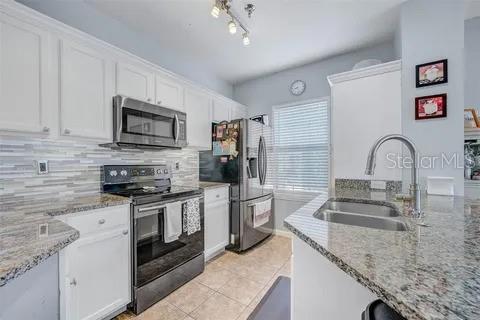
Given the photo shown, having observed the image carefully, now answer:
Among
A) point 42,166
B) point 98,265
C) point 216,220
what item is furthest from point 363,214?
point 42,166

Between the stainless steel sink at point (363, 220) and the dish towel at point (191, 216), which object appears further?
the dish towel at point (191, 216)

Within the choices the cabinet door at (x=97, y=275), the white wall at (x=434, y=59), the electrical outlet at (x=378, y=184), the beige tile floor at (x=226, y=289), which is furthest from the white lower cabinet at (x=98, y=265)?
the white wall at (x=434, y=59)

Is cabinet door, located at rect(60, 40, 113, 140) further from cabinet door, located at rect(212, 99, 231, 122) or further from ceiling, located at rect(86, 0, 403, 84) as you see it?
cabinet door, located at rect(212, 99, 231, 122)

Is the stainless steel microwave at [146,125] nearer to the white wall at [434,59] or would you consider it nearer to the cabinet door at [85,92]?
the cabinet door at [85,92]

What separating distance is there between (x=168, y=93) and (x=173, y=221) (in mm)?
1449

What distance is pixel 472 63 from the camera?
2.23 meters

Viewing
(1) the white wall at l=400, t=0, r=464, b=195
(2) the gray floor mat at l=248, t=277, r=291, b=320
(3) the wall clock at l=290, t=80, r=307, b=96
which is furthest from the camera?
(3) the wall clock at l=290, t=80, r=307, b=96

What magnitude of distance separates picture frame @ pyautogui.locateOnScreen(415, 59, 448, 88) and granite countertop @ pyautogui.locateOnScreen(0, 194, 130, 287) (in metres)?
2.77

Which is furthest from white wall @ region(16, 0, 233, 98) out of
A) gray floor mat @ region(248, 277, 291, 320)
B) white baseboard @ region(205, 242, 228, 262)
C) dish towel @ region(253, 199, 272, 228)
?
gray floor mat @ region(248, 277, 291, 320)

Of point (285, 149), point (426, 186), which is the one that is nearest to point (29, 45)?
point (285, 149)

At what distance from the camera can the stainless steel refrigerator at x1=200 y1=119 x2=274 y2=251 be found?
2820 mm

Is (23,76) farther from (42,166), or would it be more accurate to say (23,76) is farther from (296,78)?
(296,78)

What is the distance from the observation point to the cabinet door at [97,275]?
1.40 meters

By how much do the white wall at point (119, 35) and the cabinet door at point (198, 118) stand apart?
0.51 m
